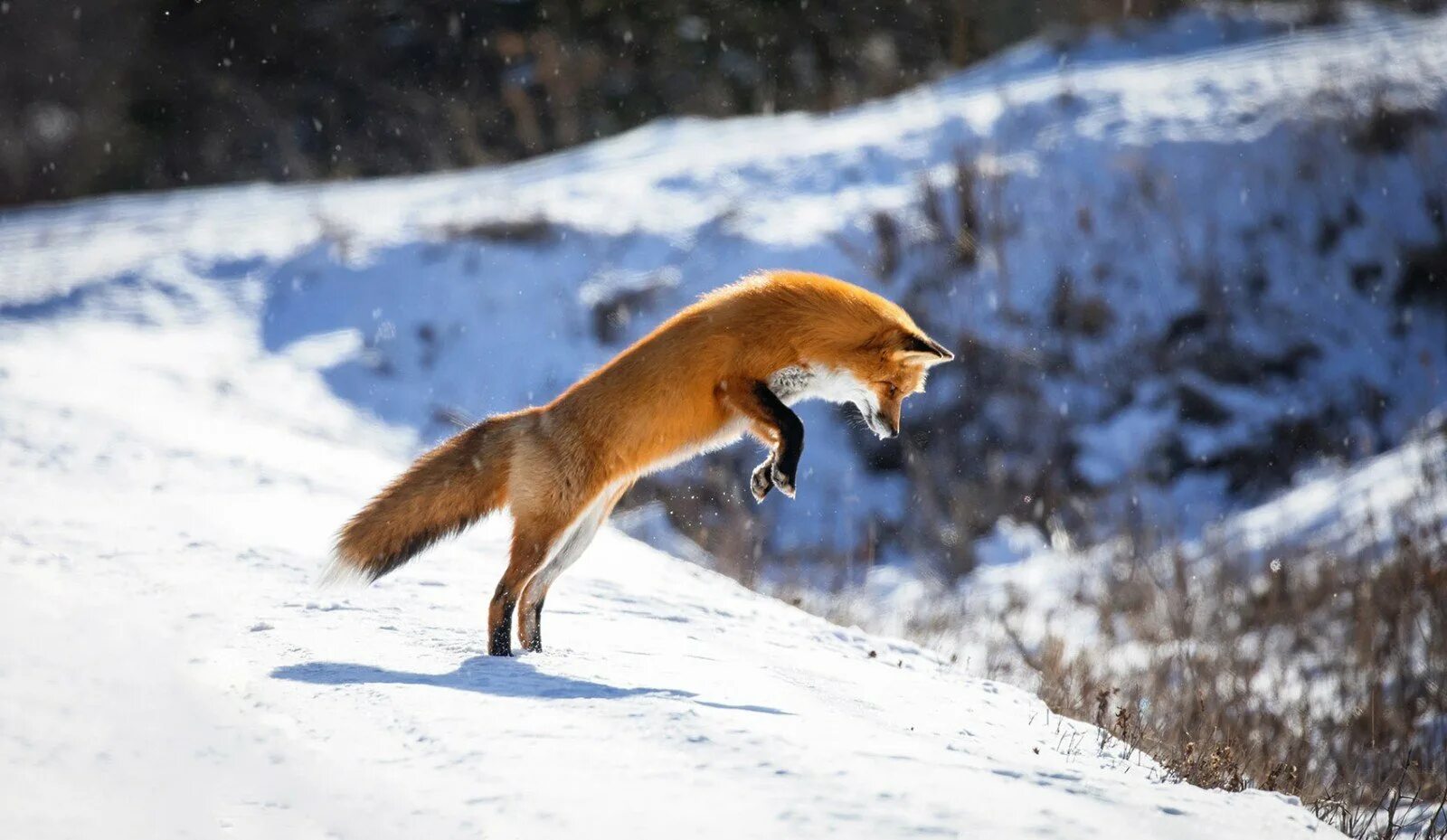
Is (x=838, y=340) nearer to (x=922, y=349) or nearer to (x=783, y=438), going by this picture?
(x=922, y=349)

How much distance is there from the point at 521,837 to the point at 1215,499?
8533mm

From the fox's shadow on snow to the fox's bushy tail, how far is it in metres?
0.62

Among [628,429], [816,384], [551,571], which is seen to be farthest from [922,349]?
[551,571]

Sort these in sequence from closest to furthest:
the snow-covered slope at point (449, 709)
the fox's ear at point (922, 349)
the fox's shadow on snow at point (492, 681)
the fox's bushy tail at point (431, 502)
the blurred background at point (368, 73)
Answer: the snow-covered slope at point (449, 709) → the fox's shadow on snow at point (492, 681) → the fox's bushy tail at point (431, 502) → the fox's ear at point (922, 349) → the blurred background at point (368, 73)

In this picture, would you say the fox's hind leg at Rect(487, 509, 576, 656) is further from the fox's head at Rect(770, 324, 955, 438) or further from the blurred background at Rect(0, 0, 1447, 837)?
the blurred background at Rect(0, 0, 1447, 837)

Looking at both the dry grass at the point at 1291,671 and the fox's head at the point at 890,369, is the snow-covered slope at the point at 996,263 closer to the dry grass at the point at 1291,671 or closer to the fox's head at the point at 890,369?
the dry grass at the point at 1291,671

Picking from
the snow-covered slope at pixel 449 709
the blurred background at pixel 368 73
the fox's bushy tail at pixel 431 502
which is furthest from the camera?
the blurred background at pixel 368 73

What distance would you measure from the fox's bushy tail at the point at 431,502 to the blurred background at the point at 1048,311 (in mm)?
2828

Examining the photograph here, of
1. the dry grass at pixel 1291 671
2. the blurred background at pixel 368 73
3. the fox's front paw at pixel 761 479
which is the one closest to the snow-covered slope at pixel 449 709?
the fox's front paw at pixel 761 479

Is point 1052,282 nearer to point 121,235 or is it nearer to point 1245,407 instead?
point 1245,407

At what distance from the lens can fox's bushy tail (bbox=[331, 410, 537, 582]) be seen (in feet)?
14.5

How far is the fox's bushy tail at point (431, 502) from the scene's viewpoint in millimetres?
4426

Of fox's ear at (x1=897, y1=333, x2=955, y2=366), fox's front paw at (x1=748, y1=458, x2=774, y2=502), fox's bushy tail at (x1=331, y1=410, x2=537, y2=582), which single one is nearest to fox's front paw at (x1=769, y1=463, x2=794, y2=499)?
fox's front paw at (x1=748, y1=458, x2=774, y2=502)

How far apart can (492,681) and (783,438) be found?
4.89 ft
